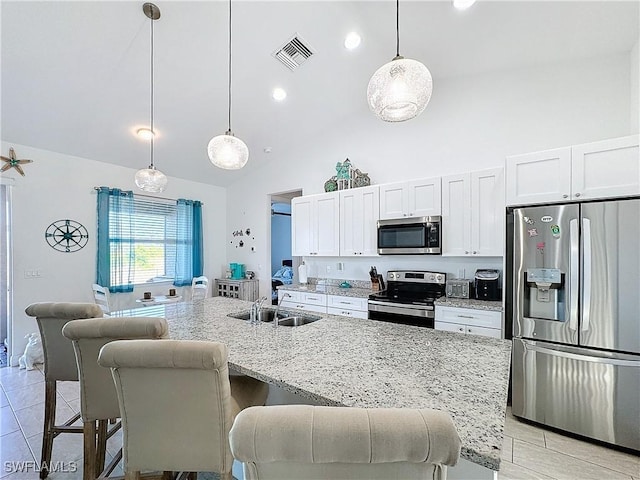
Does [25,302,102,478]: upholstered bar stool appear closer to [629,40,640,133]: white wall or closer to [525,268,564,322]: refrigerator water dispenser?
[525,268,564,322]: refrigerator water dispenser

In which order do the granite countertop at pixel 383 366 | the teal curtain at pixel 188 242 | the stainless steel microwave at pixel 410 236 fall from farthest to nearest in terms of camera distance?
the teal curtain at pixel 188 242 < the stainless steel microwave at pixel 410 236 < the granite countertop at pixel 383 366

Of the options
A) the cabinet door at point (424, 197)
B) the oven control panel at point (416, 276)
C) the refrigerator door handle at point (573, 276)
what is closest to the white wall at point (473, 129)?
the oven control panel at point (416, 276)

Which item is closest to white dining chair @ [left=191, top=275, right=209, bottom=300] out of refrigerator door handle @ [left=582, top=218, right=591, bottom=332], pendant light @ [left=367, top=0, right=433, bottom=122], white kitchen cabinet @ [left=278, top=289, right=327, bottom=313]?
white kitchen cabinet @ [left=278, top=289, right=327, bottom=313]

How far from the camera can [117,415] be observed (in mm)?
1435

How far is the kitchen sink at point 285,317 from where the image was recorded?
2.26 metres

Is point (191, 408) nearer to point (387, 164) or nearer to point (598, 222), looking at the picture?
point (598, 222)

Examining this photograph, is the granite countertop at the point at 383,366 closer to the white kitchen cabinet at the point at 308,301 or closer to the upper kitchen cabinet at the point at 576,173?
the upper kitchen cabinet at the point at 576,173

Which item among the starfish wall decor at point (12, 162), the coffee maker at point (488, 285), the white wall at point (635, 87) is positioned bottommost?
the coffee maker at point (488, 285)

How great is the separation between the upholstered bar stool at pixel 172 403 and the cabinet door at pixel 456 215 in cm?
280

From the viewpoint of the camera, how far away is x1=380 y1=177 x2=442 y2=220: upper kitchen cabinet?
325cm

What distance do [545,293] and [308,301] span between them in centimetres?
265

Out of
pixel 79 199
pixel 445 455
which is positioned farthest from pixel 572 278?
pixel 79 199

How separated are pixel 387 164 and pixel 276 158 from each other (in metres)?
2.11

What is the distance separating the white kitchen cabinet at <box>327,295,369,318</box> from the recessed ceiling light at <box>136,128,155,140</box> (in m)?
3.29
